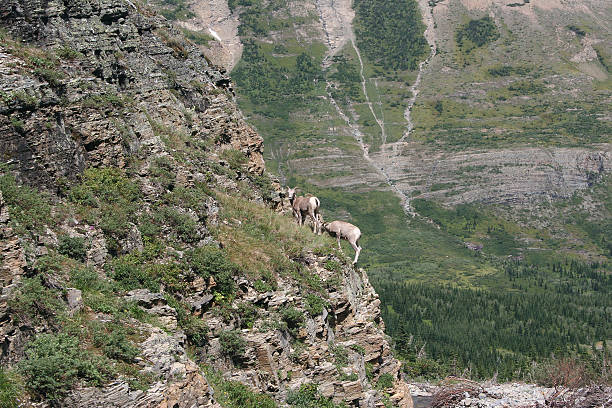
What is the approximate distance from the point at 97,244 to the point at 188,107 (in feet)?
54.0

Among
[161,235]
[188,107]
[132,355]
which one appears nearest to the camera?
[132,355]

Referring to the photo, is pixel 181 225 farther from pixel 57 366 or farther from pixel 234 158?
pixel 234 158

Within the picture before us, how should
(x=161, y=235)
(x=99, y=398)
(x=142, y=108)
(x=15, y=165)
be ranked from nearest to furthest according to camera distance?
(x=99, y=398), (x=15, y=165), (x=161, y=235), (x=142, y=108)

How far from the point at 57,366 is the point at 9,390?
1081 mm

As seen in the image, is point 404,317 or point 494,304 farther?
point 494,304

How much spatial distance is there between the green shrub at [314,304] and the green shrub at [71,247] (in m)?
9.33

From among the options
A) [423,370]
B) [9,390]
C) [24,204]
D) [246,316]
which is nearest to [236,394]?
[246,316]

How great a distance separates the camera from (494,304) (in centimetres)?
16188

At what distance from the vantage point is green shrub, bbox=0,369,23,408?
40.5ft

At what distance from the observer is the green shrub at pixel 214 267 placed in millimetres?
21141

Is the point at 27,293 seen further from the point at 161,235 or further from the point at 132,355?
the point at 161,235

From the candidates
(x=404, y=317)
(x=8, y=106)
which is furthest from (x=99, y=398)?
(x=404, y=317)

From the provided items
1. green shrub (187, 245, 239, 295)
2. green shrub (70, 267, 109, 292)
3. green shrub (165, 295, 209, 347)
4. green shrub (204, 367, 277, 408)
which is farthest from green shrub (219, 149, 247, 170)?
green shrub (70, 267, 109, 292)

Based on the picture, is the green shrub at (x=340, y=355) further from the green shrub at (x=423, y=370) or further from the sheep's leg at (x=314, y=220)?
the green shrub at (x=423, y=370)
